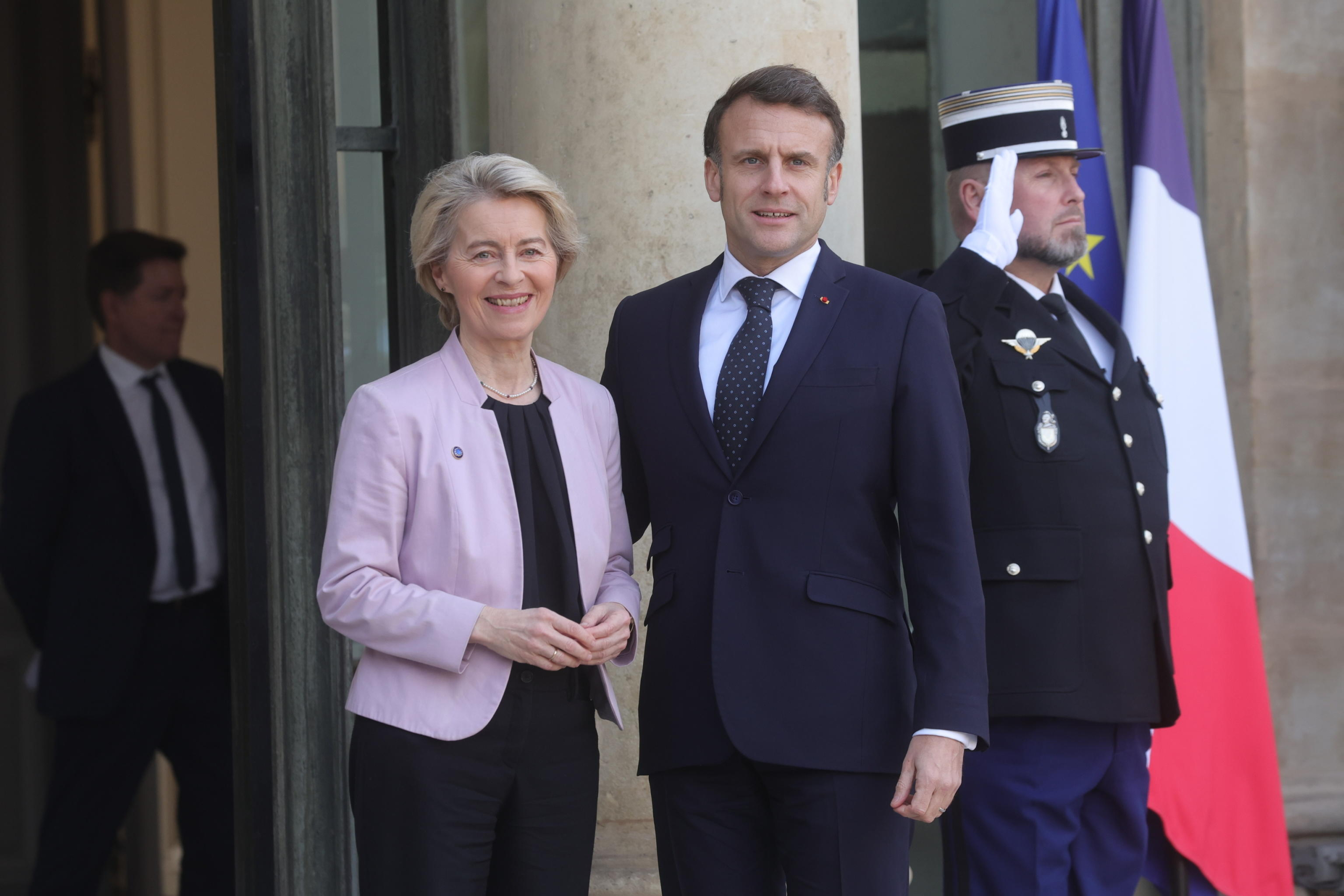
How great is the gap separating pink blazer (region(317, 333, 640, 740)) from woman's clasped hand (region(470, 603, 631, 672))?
1.1 inches

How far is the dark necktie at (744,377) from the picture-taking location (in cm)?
227

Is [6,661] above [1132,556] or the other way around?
the other way around

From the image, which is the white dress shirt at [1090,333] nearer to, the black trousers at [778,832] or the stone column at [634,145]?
the stone column at [634,145]

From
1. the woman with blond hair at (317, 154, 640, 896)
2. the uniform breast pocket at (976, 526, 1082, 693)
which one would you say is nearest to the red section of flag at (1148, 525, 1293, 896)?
the uniform breast pocket at (976, 526, 1082, 693)

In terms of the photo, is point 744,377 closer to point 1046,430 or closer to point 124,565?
point 1046,430

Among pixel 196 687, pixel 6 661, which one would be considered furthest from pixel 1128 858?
pixel 6 661

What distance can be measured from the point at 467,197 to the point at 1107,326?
1.52m

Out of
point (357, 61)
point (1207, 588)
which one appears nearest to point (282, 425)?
point (357, 61)

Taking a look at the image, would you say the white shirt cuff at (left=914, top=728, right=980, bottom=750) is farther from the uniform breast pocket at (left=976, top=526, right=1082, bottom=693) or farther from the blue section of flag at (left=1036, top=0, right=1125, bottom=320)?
the blue section of flag at (left=1036, top=0, right=1125, bottom=320)

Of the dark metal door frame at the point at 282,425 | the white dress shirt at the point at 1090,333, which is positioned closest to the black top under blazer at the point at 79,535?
the dark metal door frame at the point at 282,425

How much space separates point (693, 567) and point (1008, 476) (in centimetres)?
85

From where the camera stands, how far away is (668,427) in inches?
Answer: 91.4

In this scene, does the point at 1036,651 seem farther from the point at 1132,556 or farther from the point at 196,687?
the point at 196,687

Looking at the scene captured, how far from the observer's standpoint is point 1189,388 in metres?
3.68
